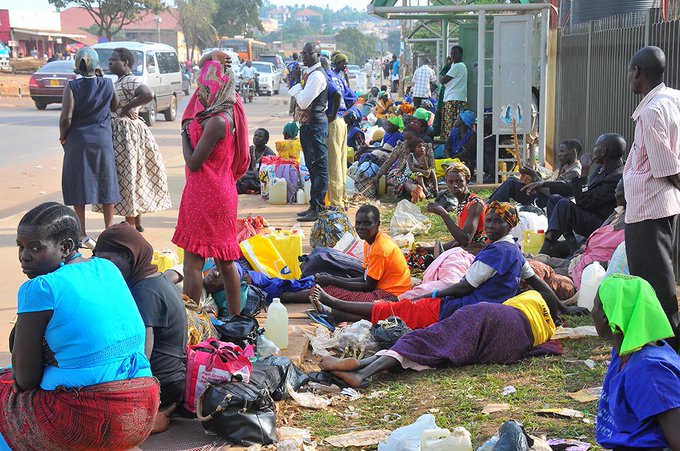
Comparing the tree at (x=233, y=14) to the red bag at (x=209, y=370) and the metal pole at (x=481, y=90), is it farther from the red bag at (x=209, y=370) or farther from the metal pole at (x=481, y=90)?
the red bag at (x=209, y=370)

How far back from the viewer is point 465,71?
592 inches

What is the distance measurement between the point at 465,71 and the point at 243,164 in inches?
384

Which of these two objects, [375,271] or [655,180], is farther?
[375,271]

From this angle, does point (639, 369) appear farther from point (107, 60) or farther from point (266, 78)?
point (266, 78)

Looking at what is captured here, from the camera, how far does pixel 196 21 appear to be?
75.9 m

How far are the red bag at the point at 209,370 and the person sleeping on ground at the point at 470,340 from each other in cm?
98

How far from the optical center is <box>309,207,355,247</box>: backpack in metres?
8.23

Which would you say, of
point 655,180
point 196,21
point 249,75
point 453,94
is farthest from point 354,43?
point 655,180

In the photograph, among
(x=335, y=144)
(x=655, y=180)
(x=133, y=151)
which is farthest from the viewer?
(x=335, y=144)

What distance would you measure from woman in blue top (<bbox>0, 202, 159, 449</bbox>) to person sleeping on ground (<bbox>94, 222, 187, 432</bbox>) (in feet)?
1.52

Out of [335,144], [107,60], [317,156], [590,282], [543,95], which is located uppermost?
[107,60]

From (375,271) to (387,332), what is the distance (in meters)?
0.97

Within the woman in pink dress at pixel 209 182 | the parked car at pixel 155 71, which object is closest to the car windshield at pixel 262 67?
the parked car at pixel 155 71

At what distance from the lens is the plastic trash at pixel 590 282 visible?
6.48 metres
